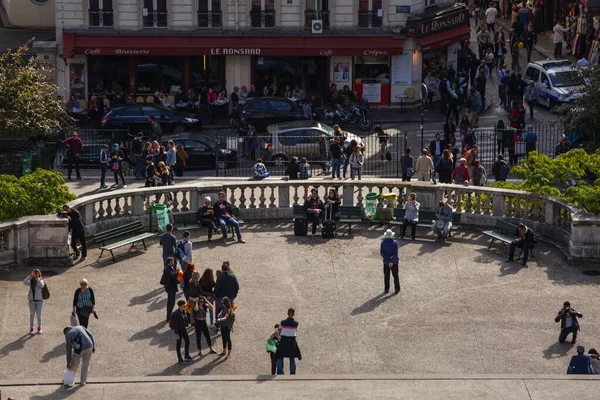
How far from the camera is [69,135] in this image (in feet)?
149

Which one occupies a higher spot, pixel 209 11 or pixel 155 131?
pixel 209 11

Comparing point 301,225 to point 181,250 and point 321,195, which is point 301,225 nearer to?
point 321,195

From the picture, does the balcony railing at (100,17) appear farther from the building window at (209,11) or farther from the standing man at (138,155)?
the standing man at (138,155)

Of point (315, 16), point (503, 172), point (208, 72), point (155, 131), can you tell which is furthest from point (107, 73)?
point (503, 172)

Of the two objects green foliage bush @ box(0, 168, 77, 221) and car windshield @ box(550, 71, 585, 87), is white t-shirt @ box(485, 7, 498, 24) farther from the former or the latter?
green foliage bush @ box(0, 168, 77, 221)

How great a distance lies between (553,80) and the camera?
50.3 m

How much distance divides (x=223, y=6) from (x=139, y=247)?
22.4 metres

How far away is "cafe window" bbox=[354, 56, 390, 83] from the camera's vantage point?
175 ft

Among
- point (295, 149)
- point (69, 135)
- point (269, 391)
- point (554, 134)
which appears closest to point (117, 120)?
point (69, 135)

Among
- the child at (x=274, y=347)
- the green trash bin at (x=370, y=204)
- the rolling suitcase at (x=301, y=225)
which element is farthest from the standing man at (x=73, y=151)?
the child at (x=274, y=347)

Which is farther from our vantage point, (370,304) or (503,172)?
(503,172)

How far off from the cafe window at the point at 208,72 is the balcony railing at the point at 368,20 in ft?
17.6

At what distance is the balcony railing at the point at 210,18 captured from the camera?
174 feet

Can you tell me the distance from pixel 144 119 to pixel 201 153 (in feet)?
16.8
